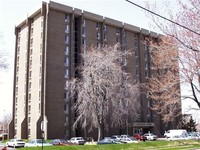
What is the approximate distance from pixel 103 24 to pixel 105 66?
3286cm

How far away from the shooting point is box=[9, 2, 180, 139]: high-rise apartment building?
63094 mm

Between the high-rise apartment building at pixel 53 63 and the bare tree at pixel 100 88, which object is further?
the high-rise apartment building at pixel 53 63

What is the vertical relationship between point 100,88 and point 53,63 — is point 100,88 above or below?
below

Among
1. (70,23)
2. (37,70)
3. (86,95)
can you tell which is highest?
(70,23)

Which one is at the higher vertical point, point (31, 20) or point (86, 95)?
point (31, 20)

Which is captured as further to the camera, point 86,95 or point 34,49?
point 34,49

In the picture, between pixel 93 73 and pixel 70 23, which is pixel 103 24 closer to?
pixel 70 23

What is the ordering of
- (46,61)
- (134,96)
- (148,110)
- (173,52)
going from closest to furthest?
(173,52)
(134,96)
(46,61)
(148,110)

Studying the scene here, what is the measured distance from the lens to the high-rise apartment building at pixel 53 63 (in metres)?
63.1

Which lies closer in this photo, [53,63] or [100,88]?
[100,88]

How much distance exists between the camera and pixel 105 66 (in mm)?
44594

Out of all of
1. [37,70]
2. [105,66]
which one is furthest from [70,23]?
[105,66]

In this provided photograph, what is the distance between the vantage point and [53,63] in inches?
2574

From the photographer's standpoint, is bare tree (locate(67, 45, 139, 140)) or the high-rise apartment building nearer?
bare tree (locate(67, 45, 139, 140))
